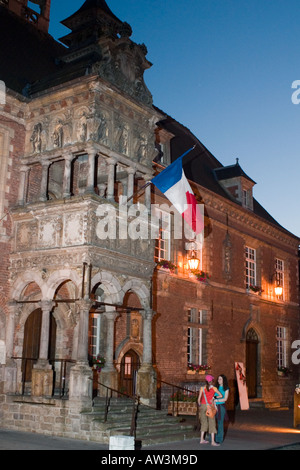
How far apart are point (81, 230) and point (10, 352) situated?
139 inches

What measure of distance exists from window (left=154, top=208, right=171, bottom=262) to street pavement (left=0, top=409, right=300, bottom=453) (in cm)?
606

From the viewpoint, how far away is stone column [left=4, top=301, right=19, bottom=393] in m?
13.3

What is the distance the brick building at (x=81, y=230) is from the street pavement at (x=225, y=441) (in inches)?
33.7

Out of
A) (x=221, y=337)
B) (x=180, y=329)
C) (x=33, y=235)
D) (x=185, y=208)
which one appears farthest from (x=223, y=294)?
(x=33, y=235)

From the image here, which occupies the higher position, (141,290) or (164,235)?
(164,235)

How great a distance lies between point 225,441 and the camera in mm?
12305

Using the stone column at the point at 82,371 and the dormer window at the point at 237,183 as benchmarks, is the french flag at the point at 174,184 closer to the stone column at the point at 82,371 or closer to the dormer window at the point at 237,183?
the stone column at the point at 82,371

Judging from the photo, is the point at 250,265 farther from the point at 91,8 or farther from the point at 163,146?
the point at 91,8

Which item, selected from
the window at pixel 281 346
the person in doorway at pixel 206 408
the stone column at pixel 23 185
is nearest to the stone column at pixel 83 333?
the person in doorway at pixel 206 408

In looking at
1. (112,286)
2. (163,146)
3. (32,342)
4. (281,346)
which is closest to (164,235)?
(163,146)

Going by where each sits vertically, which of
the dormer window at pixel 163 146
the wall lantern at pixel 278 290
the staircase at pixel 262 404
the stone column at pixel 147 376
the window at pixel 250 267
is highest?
the dormer window at pixel 163 146

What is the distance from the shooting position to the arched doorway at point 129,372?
16.4m

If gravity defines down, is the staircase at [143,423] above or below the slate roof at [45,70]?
below

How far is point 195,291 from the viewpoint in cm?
2031
